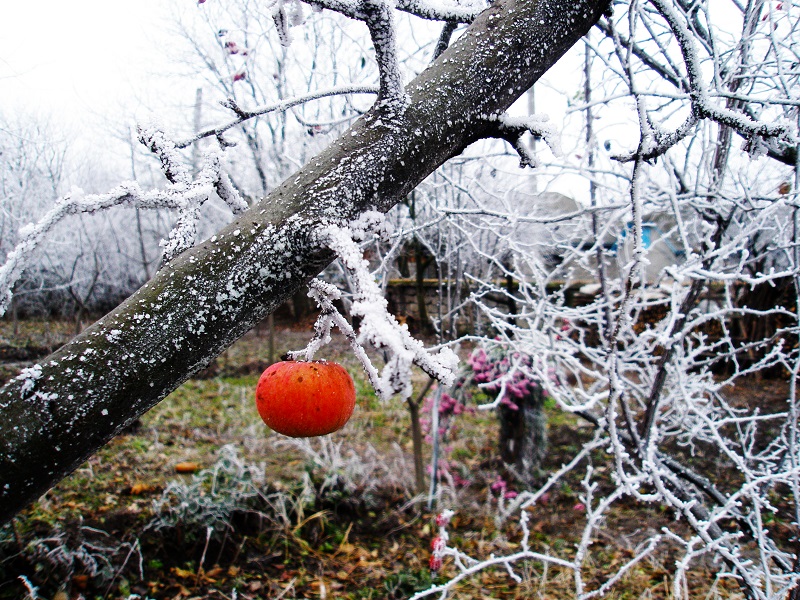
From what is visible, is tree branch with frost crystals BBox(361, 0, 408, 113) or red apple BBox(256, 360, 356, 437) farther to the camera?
red apple BBox(256, 360, 356, 437)

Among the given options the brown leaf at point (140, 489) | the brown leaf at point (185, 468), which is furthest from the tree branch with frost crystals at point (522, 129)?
the brown leaf at point (185, 468)

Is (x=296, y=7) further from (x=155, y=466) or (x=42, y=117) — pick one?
(x=42, y=117)

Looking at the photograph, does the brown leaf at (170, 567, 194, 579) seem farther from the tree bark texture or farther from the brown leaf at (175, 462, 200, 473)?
the tree bark texture

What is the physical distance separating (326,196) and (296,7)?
15.0 inches

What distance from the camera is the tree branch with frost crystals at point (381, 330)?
Result: 1.92 ft

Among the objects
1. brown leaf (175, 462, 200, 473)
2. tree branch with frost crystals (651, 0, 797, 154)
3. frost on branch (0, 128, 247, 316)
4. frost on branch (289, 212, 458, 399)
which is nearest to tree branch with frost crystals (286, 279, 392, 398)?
frost on branch (289, 212, 458, 399)

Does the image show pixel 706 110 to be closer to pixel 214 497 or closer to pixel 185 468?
pixel 214 497

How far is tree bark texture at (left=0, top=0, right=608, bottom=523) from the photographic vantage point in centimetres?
70

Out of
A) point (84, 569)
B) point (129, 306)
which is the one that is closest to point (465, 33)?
point (129, 306)

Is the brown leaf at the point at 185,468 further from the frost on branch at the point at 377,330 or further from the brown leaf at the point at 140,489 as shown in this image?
the frost on branch at the point at 377,330

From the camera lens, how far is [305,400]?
112 cm

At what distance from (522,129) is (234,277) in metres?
0.53

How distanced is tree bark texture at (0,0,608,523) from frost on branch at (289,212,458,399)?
0.03m

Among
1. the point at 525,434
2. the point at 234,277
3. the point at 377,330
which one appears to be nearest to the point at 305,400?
the point at 234,277
